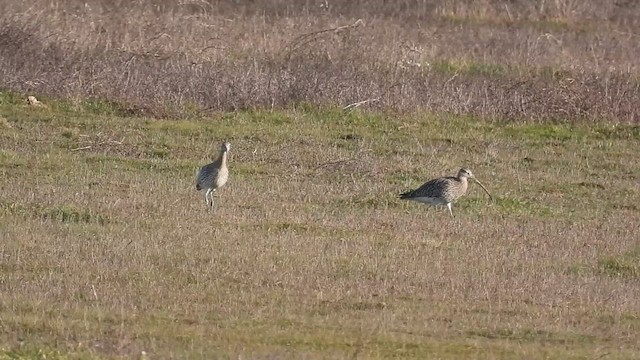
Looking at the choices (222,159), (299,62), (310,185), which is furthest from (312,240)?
(299,62)

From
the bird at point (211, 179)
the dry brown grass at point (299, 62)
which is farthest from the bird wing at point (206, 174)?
the dry brown grass at point (299, 62)

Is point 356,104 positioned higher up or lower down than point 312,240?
lower down

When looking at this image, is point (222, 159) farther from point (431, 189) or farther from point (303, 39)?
point (303, 39)

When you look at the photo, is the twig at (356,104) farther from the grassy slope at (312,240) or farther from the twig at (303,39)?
the twig at (303,39)

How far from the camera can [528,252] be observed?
11.5 meters

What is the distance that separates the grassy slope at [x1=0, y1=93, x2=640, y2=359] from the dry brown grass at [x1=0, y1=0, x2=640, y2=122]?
0.66 metres

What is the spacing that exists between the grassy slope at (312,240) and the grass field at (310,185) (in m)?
0.03

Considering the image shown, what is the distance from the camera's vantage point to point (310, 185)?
14.5 metres

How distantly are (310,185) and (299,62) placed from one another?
6863 mm

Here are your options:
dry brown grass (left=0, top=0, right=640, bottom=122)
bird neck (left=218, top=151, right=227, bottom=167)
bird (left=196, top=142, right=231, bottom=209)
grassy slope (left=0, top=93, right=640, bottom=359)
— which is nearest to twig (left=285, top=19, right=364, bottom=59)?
dry brown grass (left=0, top=0, right=640, bottom=122)

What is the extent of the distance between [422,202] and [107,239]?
3.86 meters

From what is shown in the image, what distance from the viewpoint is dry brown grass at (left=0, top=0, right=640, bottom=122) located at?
63.1 ft

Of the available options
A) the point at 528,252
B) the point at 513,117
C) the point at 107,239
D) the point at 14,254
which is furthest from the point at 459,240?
the point at 513,117

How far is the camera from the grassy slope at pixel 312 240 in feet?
27.3
